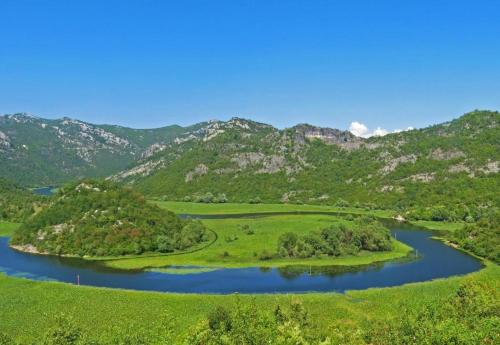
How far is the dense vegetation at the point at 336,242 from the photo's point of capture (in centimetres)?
14584

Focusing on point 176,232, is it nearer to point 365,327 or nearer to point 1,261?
point 1,261

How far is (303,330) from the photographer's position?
61.1 m

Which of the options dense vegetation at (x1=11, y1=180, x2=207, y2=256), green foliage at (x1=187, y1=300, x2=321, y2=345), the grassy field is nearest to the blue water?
the grassy field

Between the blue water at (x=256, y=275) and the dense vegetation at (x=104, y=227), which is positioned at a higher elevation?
the dense vegetation at (x=104, y=227)

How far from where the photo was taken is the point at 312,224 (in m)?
194

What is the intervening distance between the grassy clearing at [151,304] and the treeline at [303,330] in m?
7.44

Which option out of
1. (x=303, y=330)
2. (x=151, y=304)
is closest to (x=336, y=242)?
(x=151, y=304)

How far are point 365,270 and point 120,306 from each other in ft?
225

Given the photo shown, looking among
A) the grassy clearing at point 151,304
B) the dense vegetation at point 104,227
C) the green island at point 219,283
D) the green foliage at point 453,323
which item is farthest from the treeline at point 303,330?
the dense vegetation at point 104,227

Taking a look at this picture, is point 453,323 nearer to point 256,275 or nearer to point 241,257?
point 256,275

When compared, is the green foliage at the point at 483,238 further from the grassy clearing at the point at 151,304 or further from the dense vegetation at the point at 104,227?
the dense vegetation at the point at 104,227

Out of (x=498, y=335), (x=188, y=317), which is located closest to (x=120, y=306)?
(x=188, y=317)

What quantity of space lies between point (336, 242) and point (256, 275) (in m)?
36.9

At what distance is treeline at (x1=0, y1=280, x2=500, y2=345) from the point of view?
159ft
